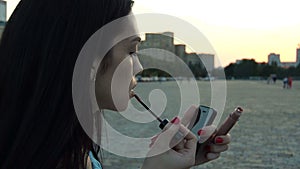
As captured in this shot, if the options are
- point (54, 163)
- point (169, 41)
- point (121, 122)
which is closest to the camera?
point (54, 163)

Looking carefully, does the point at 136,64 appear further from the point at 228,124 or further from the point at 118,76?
the point at 228,124

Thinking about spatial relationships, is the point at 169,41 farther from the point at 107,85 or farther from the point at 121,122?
the point at 121,122

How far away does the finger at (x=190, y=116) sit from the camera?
1263 mm

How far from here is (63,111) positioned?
1052mm

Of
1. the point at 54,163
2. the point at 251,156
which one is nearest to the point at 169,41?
the point at 54,163

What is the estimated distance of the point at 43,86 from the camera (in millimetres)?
1042

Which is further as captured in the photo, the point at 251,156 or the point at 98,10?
the point at 251,156

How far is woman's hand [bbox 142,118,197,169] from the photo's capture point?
1.13m

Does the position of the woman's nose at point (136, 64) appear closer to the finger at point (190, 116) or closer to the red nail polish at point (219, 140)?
the finger at point (190, 116)

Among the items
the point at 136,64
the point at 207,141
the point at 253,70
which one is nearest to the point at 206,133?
the point at 207,141

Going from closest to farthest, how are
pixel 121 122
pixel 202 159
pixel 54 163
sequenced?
pixel 54 163
pixel 202 159
pixel 121 122

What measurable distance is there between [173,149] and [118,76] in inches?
9.4

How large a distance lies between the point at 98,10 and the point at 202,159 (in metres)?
0.53

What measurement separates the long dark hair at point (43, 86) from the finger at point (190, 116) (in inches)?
12.5
